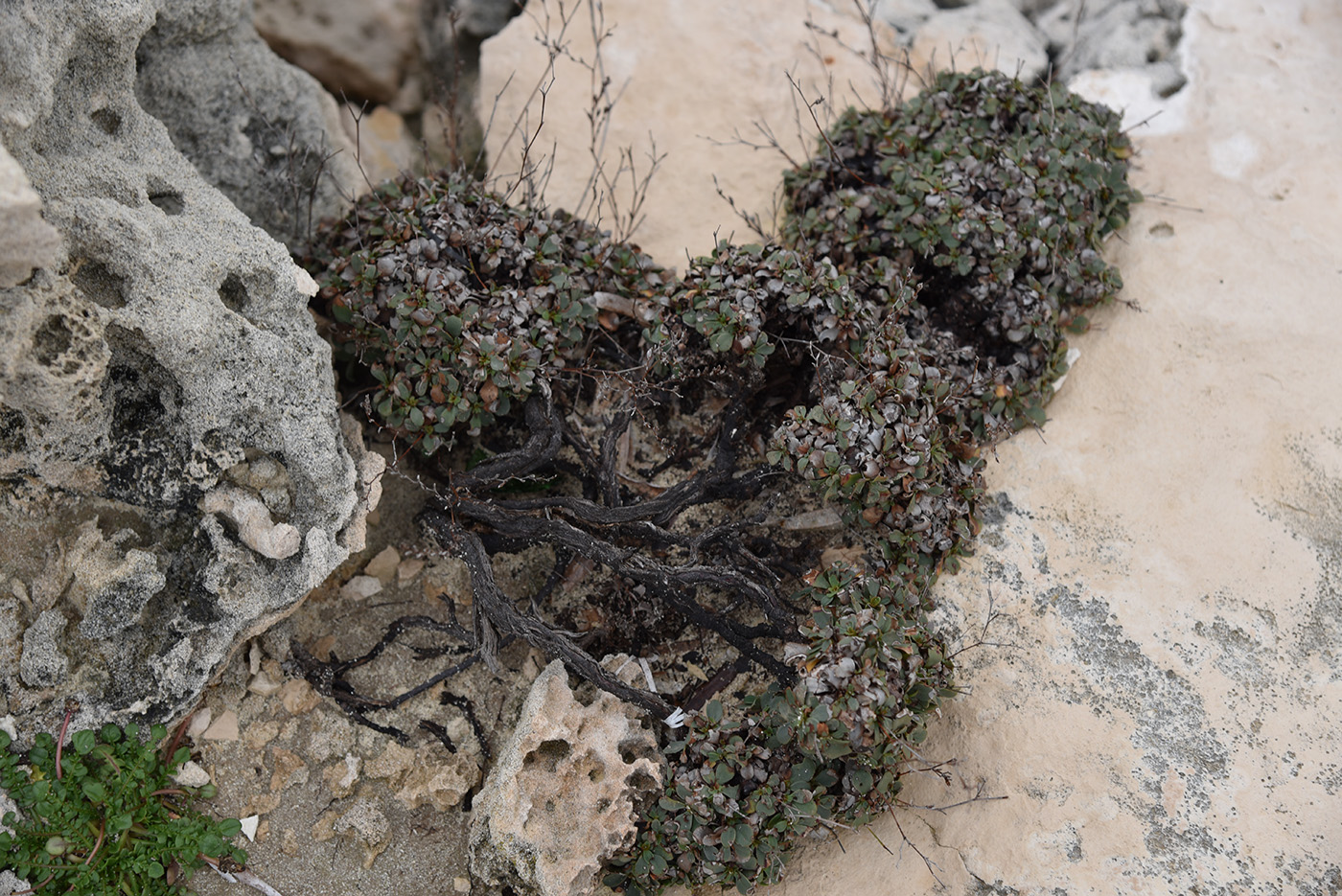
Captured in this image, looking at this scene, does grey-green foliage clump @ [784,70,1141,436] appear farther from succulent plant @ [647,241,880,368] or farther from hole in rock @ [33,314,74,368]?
hole in rock @ [33,314,74,368]

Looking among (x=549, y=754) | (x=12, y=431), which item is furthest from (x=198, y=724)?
(x=549, y=754)

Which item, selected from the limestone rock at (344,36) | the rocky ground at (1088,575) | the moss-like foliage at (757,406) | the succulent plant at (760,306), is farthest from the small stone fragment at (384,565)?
the limestone rock at (344,36)

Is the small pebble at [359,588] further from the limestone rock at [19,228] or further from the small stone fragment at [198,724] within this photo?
the limestone rock at [19,228]

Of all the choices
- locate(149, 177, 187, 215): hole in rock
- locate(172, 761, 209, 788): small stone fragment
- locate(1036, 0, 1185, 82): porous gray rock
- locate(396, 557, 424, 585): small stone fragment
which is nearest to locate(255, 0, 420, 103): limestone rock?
locate(149, 177, 187, 215): hole in rock

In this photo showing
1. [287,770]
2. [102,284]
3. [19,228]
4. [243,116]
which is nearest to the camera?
[19,228]

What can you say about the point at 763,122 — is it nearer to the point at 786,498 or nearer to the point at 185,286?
the point at 786,498

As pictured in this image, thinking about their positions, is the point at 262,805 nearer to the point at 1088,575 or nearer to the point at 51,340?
the point at 51,340
